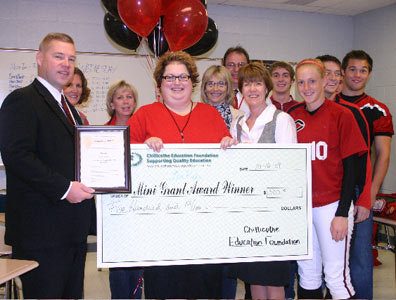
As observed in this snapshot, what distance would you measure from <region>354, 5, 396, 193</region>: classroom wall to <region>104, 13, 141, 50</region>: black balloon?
12.1ft

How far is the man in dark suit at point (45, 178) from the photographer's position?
1.81 meters

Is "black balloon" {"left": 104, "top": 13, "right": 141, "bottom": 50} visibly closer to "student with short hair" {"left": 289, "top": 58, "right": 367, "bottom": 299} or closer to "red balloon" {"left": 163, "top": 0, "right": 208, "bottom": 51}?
"red balloon" {"left": 163, "top": 0, "right": 208, "bottom": 51}

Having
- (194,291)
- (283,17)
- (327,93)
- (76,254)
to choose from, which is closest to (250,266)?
(194,291)

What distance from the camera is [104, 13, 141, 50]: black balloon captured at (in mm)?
3744

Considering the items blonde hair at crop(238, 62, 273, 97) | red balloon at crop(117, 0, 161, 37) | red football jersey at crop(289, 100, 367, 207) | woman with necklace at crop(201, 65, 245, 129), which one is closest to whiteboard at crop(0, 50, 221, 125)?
red balloon at crop(117, 0, 161, 37)

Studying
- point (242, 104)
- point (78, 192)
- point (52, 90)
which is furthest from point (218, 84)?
point (78, 192)

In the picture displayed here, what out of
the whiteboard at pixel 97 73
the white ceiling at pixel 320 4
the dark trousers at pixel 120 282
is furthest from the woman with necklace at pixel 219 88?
the white ceiling at pixel 320 4

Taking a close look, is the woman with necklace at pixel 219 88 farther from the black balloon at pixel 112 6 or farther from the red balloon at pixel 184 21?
the black balloon at pixel 112 6

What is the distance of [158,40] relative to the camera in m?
3.72

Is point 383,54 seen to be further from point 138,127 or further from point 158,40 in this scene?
point 138,127

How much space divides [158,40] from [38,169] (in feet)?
7.39

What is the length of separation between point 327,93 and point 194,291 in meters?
1.78

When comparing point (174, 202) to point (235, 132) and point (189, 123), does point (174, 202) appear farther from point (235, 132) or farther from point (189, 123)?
point (235, 132)

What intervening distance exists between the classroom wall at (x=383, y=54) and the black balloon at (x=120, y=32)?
3.70 m
